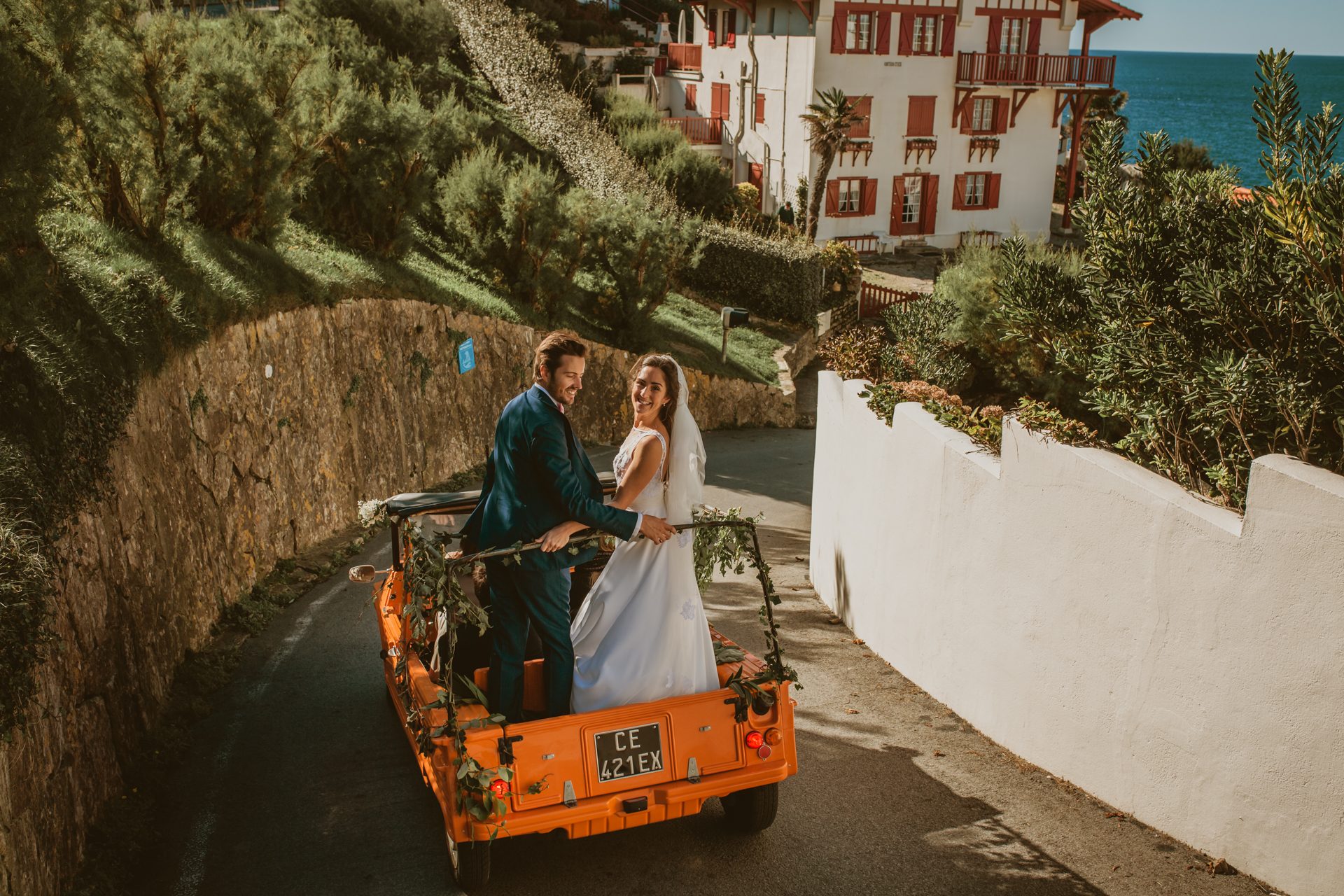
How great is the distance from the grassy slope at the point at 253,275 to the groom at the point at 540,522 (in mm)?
4290

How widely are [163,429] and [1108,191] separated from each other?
7.09 m

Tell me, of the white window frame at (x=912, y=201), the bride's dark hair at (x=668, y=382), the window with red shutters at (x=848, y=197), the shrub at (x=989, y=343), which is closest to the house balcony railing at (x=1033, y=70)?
the white window frame at (x=912, y=201)

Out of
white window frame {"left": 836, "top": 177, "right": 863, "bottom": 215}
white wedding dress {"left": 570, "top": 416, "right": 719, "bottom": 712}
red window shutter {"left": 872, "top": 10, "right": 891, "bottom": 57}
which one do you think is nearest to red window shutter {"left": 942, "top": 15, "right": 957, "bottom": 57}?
red window shutter {"left": 872, "top": 10, "right": 891, "bottom": 57}

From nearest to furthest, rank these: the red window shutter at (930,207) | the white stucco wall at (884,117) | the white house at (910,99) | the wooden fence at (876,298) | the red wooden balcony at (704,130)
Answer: the wooden fence at (876,298) → the white stucco wall at (884,117) → the white house at (910,99) → the red window shutter at (930,207) → the red wooden balcony at (704,130)

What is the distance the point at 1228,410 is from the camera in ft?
17.8

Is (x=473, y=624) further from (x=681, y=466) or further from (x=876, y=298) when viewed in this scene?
(x=876, y=298)

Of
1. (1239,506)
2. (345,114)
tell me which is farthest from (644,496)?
(345,114)

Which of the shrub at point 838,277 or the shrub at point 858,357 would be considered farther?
the shrub at point 838,277

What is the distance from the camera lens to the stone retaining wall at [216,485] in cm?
509

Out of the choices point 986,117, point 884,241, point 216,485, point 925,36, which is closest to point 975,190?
point 986,117

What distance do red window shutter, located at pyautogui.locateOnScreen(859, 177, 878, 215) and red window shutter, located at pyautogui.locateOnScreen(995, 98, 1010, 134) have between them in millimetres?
5934

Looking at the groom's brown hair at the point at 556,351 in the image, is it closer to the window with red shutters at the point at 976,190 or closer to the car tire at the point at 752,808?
the car tire at the point at 752,808

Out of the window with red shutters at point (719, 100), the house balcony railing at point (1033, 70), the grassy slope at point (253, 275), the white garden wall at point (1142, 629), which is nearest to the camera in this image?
the white garden wall at point (1142, 629)

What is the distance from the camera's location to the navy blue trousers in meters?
4.98
